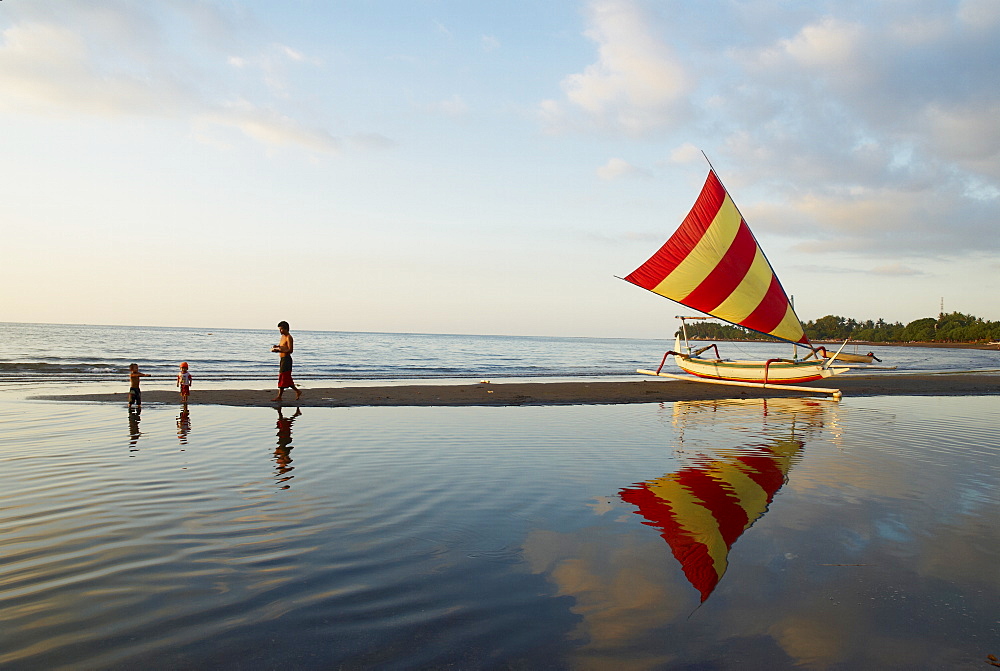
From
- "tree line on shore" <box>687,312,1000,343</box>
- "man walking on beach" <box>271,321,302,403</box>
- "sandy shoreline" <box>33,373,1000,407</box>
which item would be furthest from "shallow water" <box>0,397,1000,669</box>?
"tree line on shore" <box>687,312,1000,343</box>

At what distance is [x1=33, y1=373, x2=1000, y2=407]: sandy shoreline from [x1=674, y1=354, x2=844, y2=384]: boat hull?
1.63 ft

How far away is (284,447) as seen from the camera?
977 cm

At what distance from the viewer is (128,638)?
343cm

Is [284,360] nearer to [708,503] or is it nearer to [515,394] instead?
[515,394]

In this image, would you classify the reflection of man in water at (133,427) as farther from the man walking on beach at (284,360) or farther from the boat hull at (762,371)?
the boat hull at (762,371)

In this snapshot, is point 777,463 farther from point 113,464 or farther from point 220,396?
point 220,396

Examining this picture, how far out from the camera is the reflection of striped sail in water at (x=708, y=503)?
500cm

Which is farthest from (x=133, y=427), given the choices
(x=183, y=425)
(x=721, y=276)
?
(x=721, y=276)

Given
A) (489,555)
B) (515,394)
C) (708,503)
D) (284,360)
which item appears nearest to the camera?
(489,555)

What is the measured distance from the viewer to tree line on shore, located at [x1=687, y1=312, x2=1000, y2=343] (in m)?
132

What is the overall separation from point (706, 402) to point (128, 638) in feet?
59.7

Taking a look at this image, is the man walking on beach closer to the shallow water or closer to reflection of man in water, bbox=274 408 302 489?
reflection of man in water, bbox=274 408 302 489

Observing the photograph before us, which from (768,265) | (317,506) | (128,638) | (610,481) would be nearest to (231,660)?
(128,638)

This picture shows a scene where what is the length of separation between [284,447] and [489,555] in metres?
5.89
